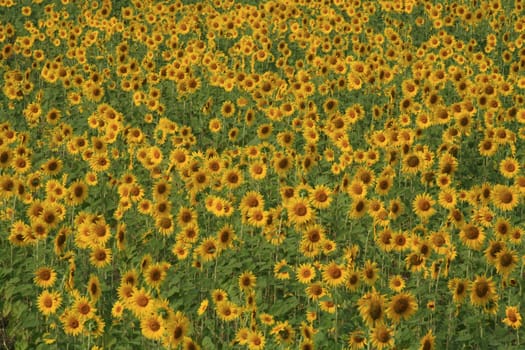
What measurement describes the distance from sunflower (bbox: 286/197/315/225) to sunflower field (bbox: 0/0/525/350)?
0.05 feet

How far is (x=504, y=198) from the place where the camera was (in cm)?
676

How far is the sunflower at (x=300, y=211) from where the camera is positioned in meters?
6.34

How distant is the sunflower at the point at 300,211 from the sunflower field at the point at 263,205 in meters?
0.01

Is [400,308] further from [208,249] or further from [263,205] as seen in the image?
[263,205]

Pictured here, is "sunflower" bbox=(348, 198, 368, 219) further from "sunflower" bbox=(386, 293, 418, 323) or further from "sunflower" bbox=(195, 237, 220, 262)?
"sunflower" bbox=(386, 293, 418, 323)

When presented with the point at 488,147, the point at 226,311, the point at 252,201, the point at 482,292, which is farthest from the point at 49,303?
the point at 488,147

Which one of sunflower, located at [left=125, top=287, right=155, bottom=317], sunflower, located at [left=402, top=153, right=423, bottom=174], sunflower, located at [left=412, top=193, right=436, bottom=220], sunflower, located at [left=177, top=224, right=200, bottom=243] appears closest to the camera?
sunflower, located at [left=125, top=287, right=155, bottom=317]

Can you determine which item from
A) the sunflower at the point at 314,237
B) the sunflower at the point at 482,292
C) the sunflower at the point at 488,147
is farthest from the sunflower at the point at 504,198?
the sunflower at the point at 314,237

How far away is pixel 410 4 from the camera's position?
→ 574 inches

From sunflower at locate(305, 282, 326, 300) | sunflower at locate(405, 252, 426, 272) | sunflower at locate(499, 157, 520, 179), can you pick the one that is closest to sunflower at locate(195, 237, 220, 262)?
sunflower at locate(305, 282, 326, 300)

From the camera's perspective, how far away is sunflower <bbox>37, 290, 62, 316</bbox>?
5.51 metres

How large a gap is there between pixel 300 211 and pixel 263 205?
1.97 ft

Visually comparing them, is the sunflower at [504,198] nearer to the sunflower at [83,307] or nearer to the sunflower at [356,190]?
the sunflower at [356,190]

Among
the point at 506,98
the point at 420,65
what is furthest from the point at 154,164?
the point at 506,98
